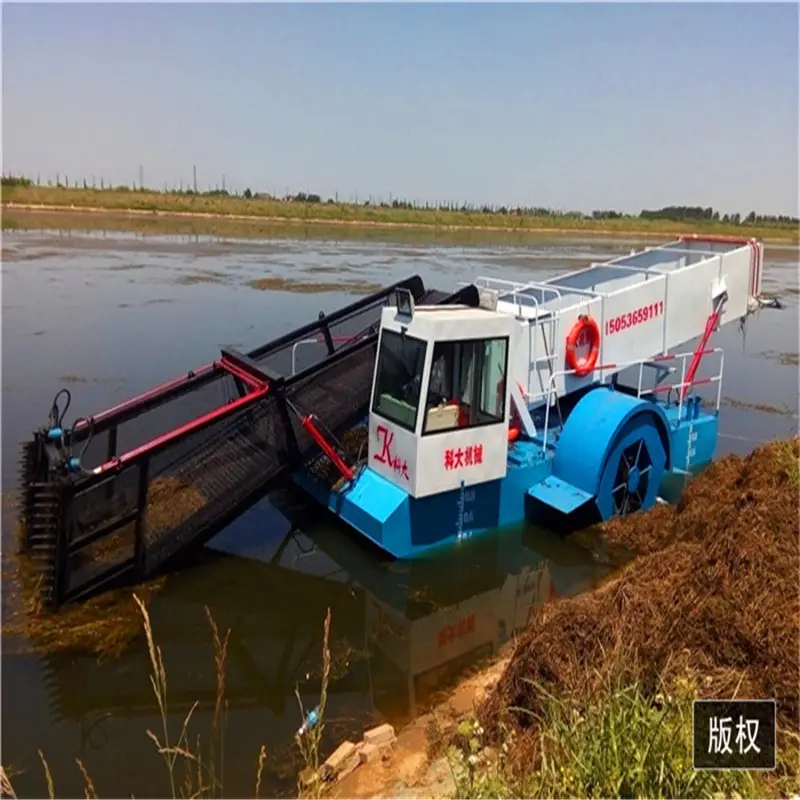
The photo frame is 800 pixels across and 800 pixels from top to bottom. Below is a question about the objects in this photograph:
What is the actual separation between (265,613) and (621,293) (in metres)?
5.37

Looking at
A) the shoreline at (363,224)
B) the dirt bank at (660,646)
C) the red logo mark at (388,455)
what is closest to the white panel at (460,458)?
the red logo mark at (388,455)

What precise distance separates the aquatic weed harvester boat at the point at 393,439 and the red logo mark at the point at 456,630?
96cm

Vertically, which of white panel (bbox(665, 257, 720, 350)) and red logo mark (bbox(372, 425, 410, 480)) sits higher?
white panel (bbox(665, 257, 720, 350))

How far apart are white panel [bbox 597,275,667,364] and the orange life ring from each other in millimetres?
144

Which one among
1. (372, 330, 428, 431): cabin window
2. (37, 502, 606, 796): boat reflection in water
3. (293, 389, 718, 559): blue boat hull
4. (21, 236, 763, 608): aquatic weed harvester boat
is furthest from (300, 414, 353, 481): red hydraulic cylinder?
(37, 502, 606, 796): boat reflection in water

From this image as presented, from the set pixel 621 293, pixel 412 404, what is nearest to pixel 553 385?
pixel 621 293

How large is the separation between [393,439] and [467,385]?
0.88m

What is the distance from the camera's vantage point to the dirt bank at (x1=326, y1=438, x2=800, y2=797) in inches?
162

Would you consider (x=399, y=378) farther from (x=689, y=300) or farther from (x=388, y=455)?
(x=689, y=300)

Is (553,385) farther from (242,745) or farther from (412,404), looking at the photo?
(242,745)

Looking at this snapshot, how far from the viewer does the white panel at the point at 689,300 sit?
9.33m

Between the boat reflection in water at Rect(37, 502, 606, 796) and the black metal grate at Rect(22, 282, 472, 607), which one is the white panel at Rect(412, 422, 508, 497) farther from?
the black metal grate at Rect(22, 282, 472, 607)

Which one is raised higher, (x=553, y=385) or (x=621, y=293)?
(x=621, y=293)

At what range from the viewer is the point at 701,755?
3.07m
